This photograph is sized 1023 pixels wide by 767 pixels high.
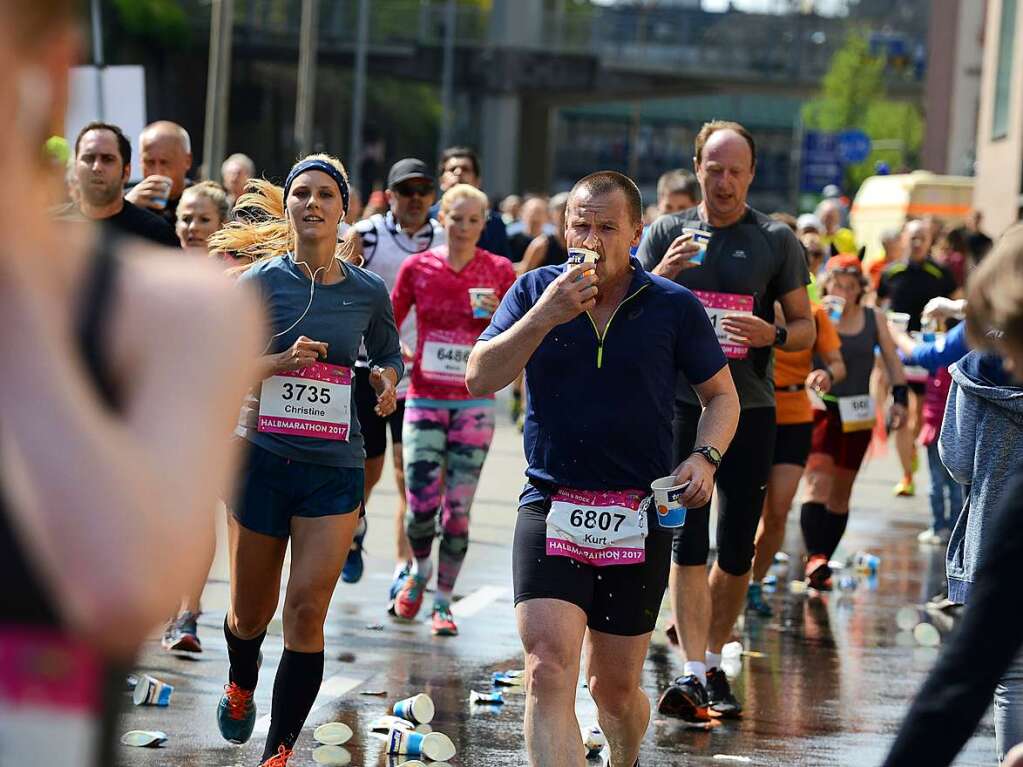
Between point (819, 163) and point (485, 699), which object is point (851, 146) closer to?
point (819, 163)

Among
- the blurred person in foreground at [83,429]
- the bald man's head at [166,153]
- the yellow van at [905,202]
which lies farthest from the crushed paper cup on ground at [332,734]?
the yellow van at [905,202]

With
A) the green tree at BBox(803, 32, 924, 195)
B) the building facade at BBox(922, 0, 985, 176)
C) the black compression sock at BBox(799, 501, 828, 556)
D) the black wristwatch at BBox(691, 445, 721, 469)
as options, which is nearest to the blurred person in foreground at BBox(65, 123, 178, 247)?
the black wristwatch at BBox(691, 445, 721, 469)

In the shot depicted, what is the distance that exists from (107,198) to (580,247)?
3077mm

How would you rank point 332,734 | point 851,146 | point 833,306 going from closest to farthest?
point 332,734 < point 833,306 < point 851,146

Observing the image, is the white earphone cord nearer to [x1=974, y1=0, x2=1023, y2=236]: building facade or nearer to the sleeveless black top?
the sleeveless black top

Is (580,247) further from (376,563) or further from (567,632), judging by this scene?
(376,563)

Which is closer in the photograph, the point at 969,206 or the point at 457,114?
the point at 969,206

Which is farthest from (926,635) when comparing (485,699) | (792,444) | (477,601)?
(485,699)

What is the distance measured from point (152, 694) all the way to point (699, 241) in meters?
2.81

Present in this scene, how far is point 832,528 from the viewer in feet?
37.2

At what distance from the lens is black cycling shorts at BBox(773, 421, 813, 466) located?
1002 centimetres

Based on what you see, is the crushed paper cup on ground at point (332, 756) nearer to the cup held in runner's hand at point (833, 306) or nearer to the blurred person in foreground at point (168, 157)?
the blurred person in foreground at point (168, 157)

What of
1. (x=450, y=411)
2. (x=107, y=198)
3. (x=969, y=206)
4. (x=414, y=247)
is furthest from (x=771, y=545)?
(x=969, y=206)

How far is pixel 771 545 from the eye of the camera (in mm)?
10016
